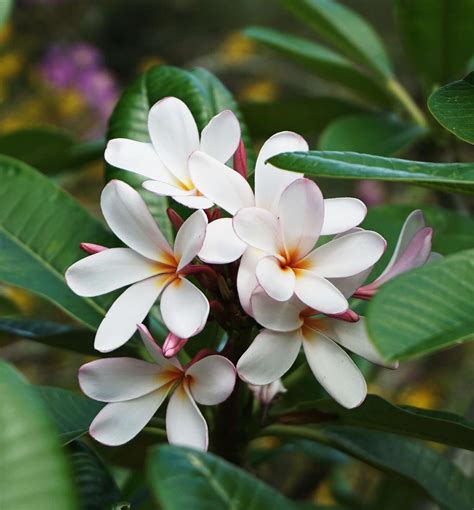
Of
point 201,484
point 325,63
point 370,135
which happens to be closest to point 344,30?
point 325,63

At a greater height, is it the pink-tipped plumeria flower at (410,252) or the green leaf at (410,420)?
the pink-tipped plumeria flower at (410,252)

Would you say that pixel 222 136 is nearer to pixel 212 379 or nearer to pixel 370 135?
pixel 212 379

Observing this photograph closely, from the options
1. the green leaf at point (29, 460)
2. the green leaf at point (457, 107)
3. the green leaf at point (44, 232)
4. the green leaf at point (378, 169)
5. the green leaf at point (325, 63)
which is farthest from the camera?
the green leaf at point (325, 63)

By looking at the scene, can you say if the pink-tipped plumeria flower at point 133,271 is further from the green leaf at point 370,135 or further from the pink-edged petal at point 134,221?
the green leaf at point 370,135

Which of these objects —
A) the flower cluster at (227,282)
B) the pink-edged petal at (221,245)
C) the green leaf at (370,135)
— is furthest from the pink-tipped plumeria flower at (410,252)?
the green leaf at (370,135)

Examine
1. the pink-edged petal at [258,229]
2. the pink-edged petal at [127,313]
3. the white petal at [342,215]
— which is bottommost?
the pink-edged petal at [127,313]
